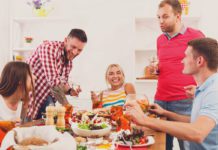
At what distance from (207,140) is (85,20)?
2.68 meters

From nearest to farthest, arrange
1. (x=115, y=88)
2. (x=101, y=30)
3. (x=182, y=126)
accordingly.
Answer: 1. (x=182, y=126)
2. (x=115, y=88)
3. (x=101, y=30)

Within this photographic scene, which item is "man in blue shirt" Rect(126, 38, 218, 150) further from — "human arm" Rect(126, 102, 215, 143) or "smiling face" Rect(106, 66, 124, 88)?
"smiling face" Rect(106, 66, 124, 88)

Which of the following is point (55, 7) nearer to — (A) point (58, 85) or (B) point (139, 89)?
(B) point (139, 89)

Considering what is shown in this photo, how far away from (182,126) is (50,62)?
4.85 feet

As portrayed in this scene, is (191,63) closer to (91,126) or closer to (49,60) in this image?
(91,126)

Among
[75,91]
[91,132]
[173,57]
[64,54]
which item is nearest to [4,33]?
[64,54]

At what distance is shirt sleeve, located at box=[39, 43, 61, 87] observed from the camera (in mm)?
2389

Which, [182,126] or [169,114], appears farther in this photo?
[169,114]

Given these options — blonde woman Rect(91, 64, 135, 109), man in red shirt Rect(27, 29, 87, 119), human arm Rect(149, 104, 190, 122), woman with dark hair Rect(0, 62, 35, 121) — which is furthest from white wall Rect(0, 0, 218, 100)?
woman with dark hair Rect(0, 62, 35, 121)

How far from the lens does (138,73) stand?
3.76 metres

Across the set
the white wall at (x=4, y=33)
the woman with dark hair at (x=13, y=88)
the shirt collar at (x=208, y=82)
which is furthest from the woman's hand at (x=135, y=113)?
the white wall at (x=4, y=33)

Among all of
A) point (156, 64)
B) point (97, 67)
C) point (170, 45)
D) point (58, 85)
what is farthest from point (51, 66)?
point (97, 67)

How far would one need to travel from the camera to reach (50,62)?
2.48 meters

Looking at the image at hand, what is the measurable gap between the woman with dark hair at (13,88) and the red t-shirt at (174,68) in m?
1.24
